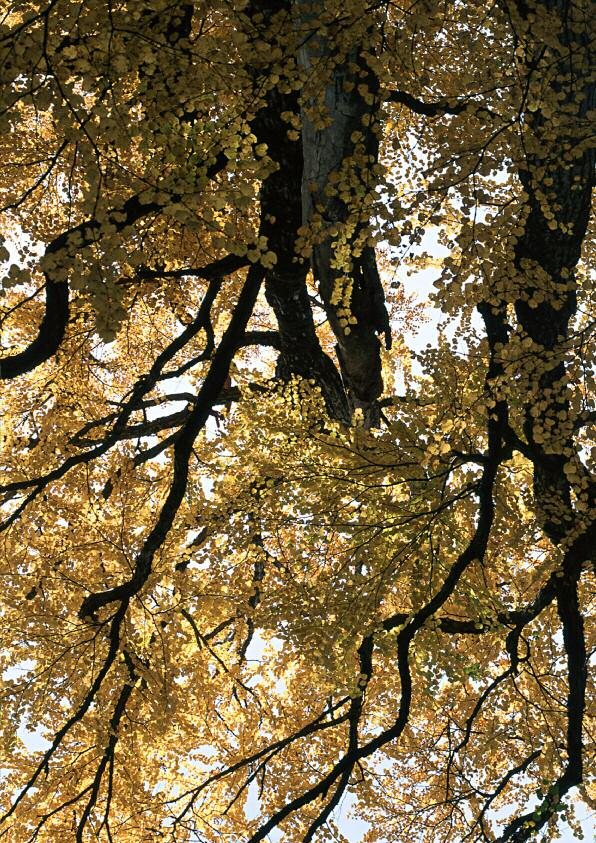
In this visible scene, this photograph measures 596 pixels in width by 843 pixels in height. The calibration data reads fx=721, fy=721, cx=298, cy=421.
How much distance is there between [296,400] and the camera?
6031 mm

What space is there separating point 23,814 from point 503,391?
693 centimetres

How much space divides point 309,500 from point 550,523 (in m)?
1.98

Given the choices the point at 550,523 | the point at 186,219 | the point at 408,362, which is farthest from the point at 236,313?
the point at 408,362

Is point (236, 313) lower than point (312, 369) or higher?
lower

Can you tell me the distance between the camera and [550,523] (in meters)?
5.91

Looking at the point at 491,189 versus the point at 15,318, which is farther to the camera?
the point at 15,318

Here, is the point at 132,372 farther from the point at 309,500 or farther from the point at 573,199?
the point at 573,199

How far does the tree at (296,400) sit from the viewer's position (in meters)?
3.32

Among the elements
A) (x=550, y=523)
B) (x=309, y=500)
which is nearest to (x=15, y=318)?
(x=309, y=500)

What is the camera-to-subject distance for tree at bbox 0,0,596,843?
10.9 ft

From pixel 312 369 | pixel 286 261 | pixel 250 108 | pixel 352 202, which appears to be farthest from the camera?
pixel 312 369

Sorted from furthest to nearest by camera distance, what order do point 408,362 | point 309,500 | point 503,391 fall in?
point 408,362
point 309,500
point 503,391

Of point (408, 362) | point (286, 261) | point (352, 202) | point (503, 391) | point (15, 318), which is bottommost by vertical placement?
point (503, 391)

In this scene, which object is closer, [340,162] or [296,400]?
[340,162]
